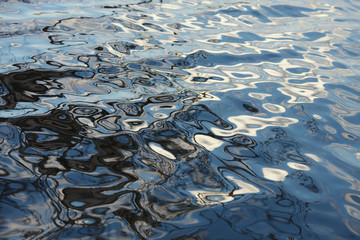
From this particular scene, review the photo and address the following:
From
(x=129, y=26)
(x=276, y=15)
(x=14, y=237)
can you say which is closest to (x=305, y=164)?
(x=14, y=237)

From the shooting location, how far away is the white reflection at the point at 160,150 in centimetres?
209

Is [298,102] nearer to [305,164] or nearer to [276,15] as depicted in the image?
[305,164]

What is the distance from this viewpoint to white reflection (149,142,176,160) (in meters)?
2.09

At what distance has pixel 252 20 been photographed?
5148 millimetres

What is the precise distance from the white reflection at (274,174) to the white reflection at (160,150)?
20.8 inches

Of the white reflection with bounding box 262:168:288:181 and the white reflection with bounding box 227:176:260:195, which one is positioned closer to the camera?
the white reflection with bounding box 227:176:260:195

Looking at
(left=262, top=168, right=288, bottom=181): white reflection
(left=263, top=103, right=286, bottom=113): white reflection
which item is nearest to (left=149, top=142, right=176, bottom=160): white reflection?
(left=262, top=168, right=288, bottom=181): white reflection

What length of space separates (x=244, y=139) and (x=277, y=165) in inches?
12.0

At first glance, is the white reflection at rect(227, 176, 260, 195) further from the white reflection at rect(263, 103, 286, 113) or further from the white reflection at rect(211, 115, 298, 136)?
the white reflection at rect(263, 103, 286, 113)

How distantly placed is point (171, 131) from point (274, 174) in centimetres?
70

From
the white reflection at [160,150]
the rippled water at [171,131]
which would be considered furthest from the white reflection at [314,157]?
the white reflection at [160,150]

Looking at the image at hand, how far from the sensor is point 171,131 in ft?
7.66

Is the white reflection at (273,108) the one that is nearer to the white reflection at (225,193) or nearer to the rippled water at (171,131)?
the rippled water at (171,131)

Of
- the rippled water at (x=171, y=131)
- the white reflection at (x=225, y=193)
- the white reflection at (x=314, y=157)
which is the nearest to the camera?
the rippled water at (x=171, y=131)
